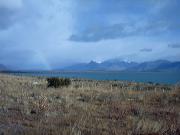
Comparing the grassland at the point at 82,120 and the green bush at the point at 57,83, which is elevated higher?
the green bush at the point at 57,83

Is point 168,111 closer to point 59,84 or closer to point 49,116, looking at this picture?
point 49,116

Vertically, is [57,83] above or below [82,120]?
above

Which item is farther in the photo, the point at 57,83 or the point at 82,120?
the point at 57,83

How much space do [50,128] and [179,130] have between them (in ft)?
12.3

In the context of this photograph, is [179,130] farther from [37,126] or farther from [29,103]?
[29,103]

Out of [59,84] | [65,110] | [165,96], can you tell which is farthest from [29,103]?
[59,84]

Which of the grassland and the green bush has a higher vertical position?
the green bush

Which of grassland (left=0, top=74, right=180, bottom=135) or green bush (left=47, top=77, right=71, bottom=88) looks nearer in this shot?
grassland (left=0, top=74, right=180, bottom=135)

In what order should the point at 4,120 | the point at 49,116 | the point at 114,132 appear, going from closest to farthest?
the point at 114,132
the point at 4,120
the point at 49,116

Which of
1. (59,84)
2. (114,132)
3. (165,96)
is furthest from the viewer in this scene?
(59,84)

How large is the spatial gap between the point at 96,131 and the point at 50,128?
1.31 meters

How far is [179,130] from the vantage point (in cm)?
1032

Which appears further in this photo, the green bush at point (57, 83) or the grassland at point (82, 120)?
the green bush at point (57, 83)

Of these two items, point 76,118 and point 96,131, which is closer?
point 96,131
